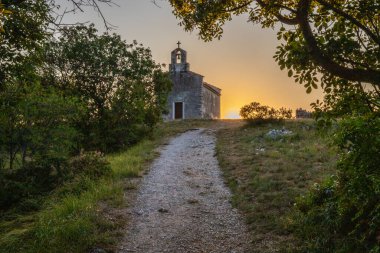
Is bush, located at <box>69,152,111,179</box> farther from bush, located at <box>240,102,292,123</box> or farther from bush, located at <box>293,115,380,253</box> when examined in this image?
bush, located at <box>240,102,292,123</box>

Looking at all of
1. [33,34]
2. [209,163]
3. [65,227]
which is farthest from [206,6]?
[209,163]

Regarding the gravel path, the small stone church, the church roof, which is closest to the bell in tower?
the small stone church

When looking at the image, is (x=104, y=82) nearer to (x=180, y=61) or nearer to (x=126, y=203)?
(x=126, y=203)

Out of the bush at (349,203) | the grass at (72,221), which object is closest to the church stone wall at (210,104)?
the grass at (72,221)

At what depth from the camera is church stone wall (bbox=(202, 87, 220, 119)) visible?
50.8 meters

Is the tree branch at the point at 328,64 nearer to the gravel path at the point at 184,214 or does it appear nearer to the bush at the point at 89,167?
the gravel path at the point at 184,214

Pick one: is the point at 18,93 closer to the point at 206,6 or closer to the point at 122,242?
the point at 122,242

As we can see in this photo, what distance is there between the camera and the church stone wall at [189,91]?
48.9 meters

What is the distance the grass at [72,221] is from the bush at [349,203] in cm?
417

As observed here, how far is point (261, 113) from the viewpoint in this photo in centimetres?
2983

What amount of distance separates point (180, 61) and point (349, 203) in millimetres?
42324

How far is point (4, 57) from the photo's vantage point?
8.78 metres

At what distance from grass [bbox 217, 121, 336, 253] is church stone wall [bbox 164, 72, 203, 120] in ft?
84.1

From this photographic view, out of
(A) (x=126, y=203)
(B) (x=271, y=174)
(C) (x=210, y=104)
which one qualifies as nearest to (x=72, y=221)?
(A) (x=126, y=203)
